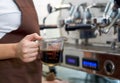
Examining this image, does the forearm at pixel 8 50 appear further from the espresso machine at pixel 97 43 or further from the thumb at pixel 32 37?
the espresso machine at pixel 97 43

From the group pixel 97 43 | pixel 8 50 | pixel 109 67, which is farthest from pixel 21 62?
pixel 97 43

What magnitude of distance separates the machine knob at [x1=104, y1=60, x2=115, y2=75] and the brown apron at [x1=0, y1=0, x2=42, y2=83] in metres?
0.22

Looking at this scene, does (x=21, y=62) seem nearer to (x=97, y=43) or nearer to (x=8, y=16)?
(x=8, y=16)

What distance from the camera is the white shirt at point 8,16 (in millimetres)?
582

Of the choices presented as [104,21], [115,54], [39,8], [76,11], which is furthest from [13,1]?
[39,8]

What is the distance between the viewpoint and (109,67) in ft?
2.44

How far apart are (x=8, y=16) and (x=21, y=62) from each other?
0.36 feet

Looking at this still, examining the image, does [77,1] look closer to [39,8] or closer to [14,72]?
[39,8]

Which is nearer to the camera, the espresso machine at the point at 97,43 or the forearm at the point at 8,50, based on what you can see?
the forearm at the point at 8,50

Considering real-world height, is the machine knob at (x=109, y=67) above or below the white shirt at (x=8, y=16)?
below

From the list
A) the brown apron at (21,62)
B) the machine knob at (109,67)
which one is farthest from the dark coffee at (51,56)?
the machine knob at (109,67)

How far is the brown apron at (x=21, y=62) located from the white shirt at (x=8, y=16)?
0.01 meters

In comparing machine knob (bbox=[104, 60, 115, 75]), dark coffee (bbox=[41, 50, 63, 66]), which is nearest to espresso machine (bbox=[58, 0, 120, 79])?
machine knob (bbox=[104, 60, 115, 75])

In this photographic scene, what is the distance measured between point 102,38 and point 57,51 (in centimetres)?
58
